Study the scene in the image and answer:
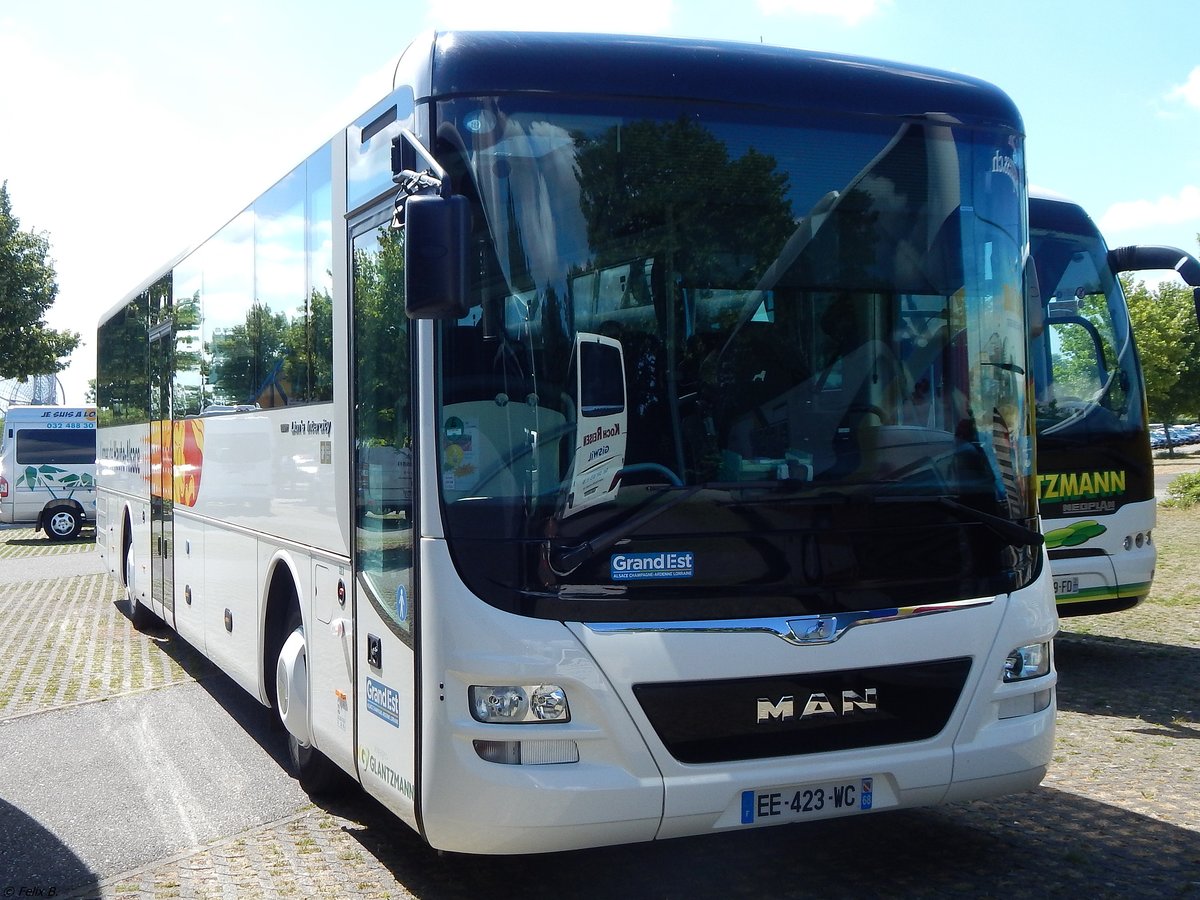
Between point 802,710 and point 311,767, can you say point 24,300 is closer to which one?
point 311,767

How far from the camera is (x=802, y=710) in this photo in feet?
15.5

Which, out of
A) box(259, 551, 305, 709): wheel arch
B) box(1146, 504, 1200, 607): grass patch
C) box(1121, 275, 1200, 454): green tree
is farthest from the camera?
box(1121, 275, 1200, 454): green tree

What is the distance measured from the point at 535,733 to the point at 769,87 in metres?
2.52

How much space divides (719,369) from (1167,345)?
53003mm

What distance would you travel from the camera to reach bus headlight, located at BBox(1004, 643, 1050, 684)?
16.7 feet

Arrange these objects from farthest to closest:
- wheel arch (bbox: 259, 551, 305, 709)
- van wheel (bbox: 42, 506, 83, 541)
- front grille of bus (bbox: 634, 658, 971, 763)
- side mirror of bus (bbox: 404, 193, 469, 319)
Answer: van wheel (bbox: 42, 506, 83, 541)
wheel arch (bbox: 259, 551, 305, 709)
front grille of bus (bbox: 634, 658, 971, 763)
side mirror of bus (bbox: 404, 193, 469, 319)

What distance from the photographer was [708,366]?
4.70 meters

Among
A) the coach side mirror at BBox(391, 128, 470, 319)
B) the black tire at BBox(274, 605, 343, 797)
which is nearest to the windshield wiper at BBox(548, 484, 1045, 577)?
the coach side mirror at BBox(391, 128, 470, 319)

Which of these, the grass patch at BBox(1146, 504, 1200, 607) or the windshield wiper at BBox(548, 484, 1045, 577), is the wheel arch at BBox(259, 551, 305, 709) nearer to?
the windshield wiper at BBox(548, 484, 1045, 577)

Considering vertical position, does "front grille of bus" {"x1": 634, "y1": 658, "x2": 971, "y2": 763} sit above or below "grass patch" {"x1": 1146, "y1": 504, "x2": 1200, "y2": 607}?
above

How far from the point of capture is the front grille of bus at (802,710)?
4.57m

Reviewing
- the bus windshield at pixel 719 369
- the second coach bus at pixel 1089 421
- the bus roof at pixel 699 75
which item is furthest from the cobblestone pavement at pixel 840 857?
the bus roof at pixel 699 75

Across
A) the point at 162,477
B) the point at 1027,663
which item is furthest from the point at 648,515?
the point at 162,477

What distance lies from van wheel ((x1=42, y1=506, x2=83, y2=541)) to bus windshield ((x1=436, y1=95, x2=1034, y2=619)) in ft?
83.8
